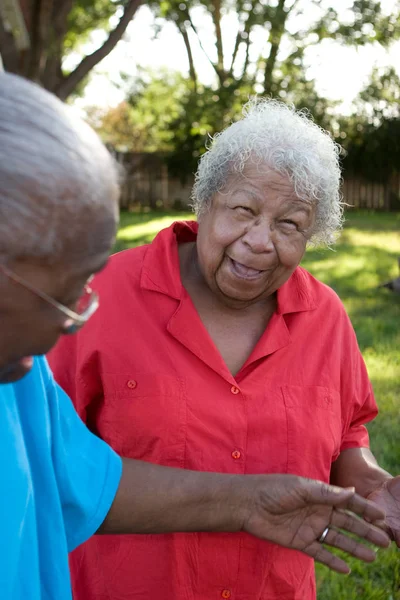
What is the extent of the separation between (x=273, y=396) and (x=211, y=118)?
16.8m

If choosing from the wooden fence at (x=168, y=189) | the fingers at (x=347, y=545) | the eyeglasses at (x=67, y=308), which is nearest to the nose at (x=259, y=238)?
the fingers at (x=347, y=545)

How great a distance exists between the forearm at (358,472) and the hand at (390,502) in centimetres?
2

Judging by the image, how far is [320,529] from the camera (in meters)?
2.16

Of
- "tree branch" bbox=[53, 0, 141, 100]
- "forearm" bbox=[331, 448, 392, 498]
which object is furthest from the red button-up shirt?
"tree branch" bbox=[53, 0, 141, 100]

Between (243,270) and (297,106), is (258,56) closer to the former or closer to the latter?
(297,106)

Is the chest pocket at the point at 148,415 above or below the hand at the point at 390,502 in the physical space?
above

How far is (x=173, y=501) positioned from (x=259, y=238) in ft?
3.16

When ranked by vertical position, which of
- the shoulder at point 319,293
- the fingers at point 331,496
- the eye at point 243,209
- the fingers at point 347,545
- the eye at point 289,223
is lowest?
the fingers at point 347,545

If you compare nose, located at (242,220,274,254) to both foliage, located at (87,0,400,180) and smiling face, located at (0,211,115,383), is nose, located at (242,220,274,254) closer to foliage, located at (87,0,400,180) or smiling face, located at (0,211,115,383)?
smiling face, located at (0,211,115,383)

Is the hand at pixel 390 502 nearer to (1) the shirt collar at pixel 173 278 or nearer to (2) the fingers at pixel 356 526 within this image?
(2) the fingers at pixel 356 526

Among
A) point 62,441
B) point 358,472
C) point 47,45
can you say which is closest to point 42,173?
point 62,441

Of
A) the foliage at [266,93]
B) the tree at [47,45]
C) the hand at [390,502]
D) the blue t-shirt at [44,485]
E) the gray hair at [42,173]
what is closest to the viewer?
the gray hair at [42,173]

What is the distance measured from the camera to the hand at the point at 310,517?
2.08 metres

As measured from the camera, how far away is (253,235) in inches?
101
